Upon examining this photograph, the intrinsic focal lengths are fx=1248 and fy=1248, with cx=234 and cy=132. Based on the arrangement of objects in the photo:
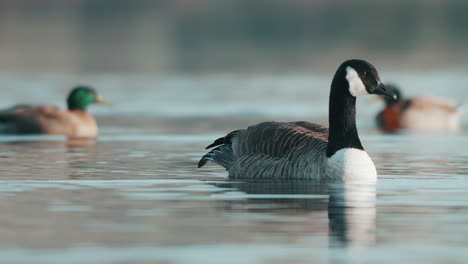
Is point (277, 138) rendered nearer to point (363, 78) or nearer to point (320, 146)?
point (320, 146)

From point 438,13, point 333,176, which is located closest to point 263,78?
point 333,176

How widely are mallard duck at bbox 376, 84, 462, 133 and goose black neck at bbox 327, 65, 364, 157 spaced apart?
1222 cm

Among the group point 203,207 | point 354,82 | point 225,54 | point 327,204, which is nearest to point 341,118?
point 354,82

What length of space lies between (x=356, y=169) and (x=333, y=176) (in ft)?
0.96

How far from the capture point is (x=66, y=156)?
2002 centimetres

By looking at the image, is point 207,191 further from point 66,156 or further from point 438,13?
point 438,13

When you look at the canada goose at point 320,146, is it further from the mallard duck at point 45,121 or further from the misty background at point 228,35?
the misty background at point 228,35

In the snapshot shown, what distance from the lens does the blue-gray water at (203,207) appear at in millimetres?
10023

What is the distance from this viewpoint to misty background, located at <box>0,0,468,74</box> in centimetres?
5416

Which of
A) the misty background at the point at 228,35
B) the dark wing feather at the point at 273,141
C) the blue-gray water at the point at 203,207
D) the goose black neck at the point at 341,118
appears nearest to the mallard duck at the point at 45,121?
the blue-gray water at the point at 203,207

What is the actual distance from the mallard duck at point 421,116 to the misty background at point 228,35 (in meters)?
19.5

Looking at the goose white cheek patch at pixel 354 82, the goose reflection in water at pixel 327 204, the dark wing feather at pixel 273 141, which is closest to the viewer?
the goose reflection in water at pixel 327 204

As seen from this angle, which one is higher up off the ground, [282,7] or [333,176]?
[282,7]

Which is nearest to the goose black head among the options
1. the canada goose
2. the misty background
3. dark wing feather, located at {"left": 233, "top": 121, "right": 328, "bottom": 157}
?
the canada goose
